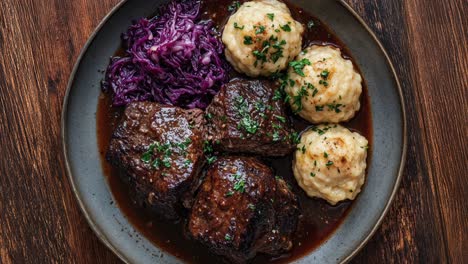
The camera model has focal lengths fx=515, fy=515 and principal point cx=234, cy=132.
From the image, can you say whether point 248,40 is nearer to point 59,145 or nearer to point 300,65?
point 300,65

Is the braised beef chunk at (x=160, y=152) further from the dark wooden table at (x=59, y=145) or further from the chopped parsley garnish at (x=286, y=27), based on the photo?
the chopped parsley garnish at (x=286, y=27)

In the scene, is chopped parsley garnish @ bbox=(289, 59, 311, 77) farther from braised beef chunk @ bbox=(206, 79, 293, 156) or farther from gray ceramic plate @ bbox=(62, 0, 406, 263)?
gray ceramic plate @ bbox=(62, 0, 406, 263)

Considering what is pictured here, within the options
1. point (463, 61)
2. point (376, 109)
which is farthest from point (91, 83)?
point (463, 61)

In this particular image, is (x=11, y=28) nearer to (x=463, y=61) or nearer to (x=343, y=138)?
(x=343, y=138)

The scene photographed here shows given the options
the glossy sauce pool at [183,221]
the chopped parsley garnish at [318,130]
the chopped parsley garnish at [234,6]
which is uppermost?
the chopped parsley garnish at [234,6]

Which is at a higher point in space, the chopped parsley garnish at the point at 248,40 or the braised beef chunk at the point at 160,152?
the chopped parsley garnish at the point at 248,40

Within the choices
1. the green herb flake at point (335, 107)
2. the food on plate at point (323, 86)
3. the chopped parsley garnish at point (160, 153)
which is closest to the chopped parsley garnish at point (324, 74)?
the food on plate at point (323, 86)
